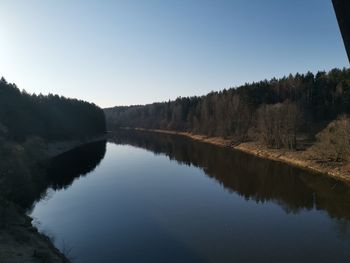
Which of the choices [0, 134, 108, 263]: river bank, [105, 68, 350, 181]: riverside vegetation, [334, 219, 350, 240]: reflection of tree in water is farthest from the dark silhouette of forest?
[334, 219, 350, 240]: reflection of tree in water

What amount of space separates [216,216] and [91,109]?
123012mm

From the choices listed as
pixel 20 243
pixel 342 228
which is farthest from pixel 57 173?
pixel 342 228

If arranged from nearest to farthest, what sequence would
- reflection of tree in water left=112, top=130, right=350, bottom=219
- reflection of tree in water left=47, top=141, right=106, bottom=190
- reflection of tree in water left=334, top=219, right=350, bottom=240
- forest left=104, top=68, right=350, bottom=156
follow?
reflection of tree in water left=334, top=219, right=350, bottom=240
reflection of tree in water left=112, top=130, right=350, bottom=219
reflection of tree in water left=47, top=141, right=106, bottom=190
forest left=104, top=68, right=350, bottom=156

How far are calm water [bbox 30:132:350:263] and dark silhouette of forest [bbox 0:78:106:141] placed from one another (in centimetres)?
1760

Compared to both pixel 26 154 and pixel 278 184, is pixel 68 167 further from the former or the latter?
pixel 278 184

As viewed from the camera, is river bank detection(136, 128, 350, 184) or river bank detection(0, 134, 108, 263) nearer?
river bank detection(0, 134, 108, 263)

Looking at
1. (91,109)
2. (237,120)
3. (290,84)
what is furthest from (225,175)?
(91,109)

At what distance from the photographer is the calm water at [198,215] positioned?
22953 mm

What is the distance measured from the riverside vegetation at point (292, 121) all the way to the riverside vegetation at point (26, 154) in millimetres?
39116

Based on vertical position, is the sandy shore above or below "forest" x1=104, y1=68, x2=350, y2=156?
below

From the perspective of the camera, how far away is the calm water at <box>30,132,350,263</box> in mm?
22953

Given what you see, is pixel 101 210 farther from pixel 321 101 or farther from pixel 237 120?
pixel 321 101

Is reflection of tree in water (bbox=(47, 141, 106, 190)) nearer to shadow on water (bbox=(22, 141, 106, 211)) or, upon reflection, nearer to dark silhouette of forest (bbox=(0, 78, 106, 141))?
shadow on water (bbox=(22, 141, 106, 211))

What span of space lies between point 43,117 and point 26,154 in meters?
54.0
